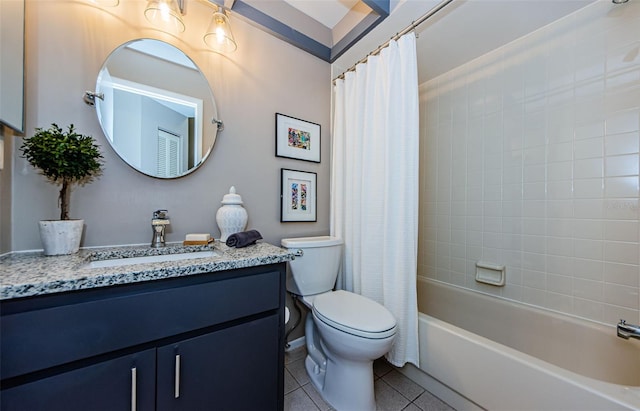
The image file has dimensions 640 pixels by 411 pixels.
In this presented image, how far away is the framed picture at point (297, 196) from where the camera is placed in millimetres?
1665

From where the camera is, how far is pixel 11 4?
867mm

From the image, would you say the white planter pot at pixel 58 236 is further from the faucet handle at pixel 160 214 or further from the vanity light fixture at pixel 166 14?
the vanity light fixture at pixel 166 14

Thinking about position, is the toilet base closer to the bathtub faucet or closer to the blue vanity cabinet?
the blue vanity cabinet

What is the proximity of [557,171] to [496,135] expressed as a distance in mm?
435

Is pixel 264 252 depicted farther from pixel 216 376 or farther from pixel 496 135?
pixel 496 135

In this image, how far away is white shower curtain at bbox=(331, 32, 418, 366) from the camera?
4.41ft

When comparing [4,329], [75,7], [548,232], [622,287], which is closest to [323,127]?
[75,7]

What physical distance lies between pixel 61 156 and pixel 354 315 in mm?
Result: 1403

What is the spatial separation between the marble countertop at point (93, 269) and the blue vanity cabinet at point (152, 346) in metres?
0.04

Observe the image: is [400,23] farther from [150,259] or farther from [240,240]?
[150,259]

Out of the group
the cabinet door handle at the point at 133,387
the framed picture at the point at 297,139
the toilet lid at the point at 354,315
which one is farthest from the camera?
the framed picture at the point at 297,139

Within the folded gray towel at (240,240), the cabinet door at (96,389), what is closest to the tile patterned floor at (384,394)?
the cabinet door at (96,389)

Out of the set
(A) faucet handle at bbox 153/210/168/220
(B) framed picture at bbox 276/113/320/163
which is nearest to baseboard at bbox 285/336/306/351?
(A) faucet handle at bbox 153/210/168/220

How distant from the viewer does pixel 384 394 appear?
4.32ft
